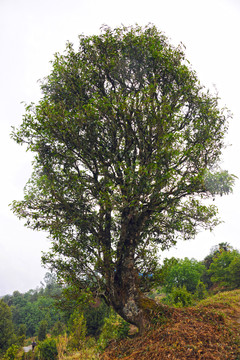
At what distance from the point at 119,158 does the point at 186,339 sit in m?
6.87

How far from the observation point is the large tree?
8141 millimetres

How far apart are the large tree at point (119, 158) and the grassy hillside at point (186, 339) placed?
0.83 meters

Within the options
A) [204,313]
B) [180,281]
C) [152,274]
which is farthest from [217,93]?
[180,281]

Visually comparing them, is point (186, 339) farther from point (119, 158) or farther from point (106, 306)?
point (106, 306)

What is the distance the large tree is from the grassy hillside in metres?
0.83

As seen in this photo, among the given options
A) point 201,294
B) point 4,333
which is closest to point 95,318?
point 201,294

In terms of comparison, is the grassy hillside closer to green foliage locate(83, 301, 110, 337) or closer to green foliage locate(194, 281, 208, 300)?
green foliage locate(194, 281, 208, 300)

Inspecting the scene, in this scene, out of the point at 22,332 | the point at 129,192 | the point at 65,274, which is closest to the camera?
the point at 129,192

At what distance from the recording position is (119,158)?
30.2 ft

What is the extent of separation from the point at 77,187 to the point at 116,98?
405cm

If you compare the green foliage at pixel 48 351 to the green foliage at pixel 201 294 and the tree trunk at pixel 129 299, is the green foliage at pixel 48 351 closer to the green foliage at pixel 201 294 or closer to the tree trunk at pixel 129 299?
the green foliage at pixel 201 294

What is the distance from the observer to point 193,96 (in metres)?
10.2

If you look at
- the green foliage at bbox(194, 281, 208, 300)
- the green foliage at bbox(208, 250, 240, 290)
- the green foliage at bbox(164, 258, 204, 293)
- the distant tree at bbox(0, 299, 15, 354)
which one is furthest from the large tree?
the distant tree at bbox(0, 299, 15, 354)

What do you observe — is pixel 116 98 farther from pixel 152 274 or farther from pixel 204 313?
pixel 204 313
